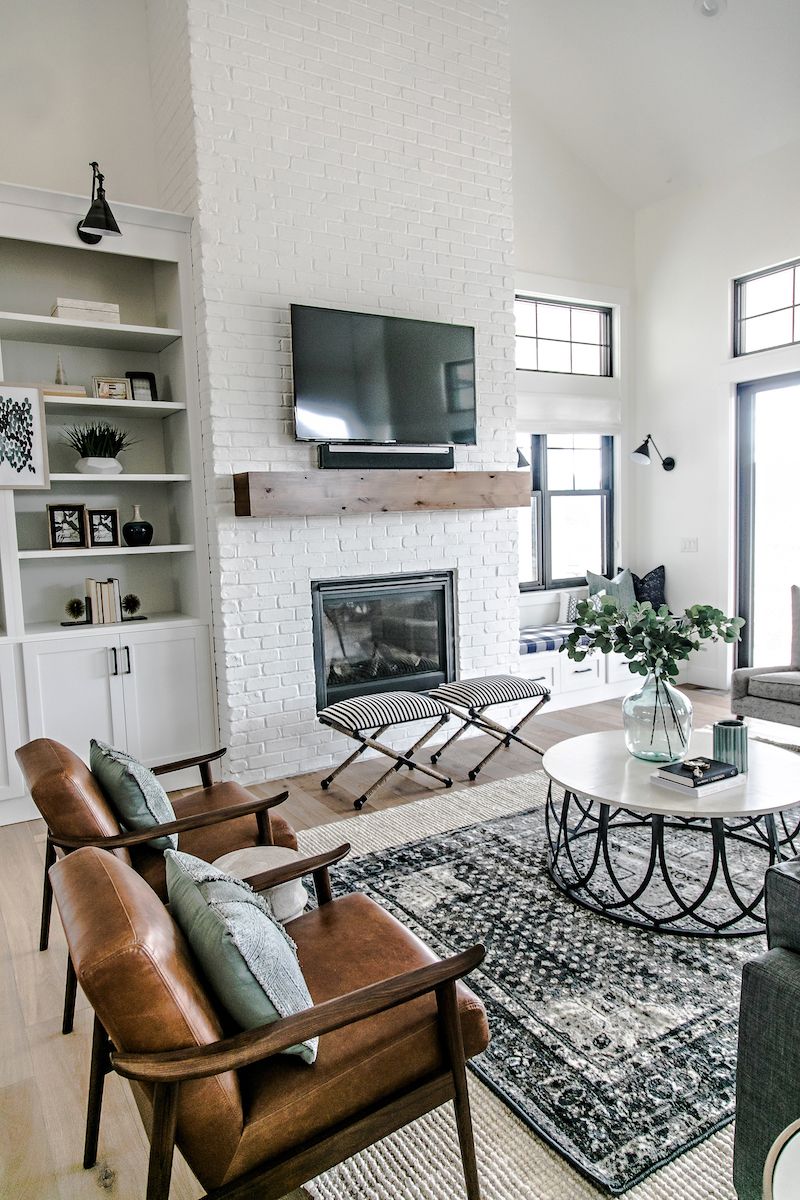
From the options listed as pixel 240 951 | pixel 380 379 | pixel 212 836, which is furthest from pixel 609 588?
pixel 240 951

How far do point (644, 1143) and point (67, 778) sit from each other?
156 centimetres

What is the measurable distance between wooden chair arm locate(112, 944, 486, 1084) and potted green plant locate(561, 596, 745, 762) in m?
1.48

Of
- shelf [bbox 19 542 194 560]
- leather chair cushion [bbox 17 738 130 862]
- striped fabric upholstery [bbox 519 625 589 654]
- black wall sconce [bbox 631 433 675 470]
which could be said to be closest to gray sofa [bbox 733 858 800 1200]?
leather chair cushion [bbox 17 738 130 862]

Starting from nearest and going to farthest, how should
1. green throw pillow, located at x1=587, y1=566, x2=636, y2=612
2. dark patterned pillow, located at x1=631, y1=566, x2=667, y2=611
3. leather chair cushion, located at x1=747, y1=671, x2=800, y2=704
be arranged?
1. leather chair cushion, located at x1=747, y1=671, x2=800, y2=704
2. green throw pillow, located at x1=587, y1=566, x2=636, y2=612
3. dark patterned pillow, located at x1=631, y1=566, x2=667, y2=611

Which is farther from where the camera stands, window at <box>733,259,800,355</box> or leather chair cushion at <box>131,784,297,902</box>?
window at <box>733,259,800,355</box>

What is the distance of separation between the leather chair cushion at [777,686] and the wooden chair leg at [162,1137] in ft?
13.1

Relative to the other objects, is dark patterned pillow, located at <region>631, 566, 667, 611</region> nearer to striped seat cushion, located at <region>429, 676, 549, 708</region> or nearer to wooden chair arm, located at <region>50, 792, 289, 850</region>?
striped seat cushion, located at <region>429, 676, 549, 708</region>

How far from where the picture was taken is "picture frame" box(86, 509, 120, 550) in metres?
4.09

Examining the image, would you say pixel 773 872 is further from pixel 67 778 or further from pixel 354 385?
pixel 354 385

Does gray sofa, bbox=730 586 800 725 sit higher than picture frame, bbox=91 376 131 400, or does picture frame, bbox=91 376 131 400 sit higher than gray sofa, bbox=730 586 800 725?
picture frame, bbox=91 376 131 400

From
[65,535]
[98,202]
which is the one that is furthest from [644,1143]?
[98,202]

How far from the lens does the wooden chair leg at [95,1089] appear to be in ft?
5.51

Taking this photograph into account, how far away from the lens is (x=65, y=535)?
404 cm

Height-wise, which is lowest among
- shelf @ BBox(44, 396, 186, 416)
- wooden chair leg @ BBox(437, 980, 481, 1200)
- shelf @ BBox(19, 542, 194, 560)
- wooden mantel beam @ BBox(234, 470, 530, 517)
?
wooden chair leg @ BBox(437, 980, 481, 1200)
